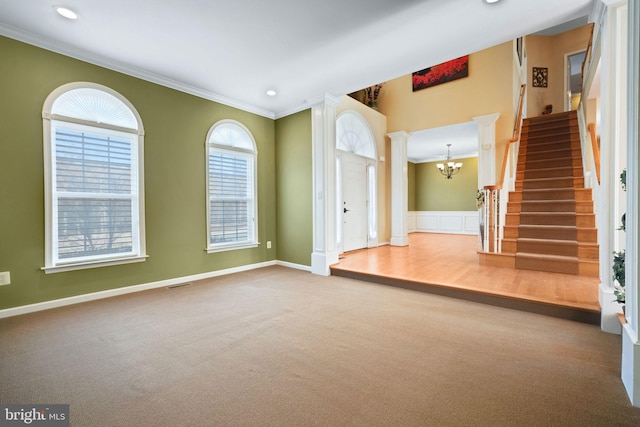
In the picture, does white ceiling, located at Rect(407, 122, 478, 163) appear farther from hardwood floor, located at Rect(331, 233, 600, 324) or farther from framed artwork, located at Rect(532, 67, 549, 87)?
hardwood floor, located at Rect(331, 233, 600, 324)

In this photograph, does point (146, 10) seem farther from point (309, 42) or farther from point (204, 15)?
point (309, 42)

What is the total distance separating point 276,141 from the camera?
5.20m

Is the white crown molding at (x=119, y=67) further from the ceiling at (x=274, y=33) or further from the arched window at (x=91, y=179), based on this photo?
the arched window at (x=91, y=179)

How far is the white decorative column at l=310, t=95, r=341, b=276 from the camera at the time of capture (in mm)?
4383

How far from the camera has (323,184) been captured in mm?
4398

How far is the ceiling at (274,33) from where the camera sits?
241cm

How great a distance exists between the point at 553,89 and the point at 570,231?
6.34m

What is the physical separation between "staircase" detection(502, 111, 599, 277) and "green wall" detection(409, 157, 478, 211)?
315 centimetres

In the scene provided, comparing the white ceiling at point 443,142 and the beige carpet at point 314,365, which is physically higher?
the white ceiling at point 443,142

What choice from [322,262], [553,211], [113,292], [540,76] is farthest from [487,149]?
[113,292]

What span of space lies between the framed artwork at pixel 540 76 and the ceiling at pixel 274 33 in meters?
6.74

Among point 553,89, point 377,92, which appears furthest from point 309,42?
point 553,89

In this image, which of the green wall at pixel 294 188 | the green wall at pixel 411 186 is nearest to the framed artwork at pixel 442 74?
the green wall at pixel 294 188

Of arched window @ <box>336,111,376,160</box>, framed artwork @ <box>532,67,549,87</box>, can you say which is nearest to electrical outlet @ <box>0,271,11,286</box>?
arched window @ <box>336,111,376,160</box>
